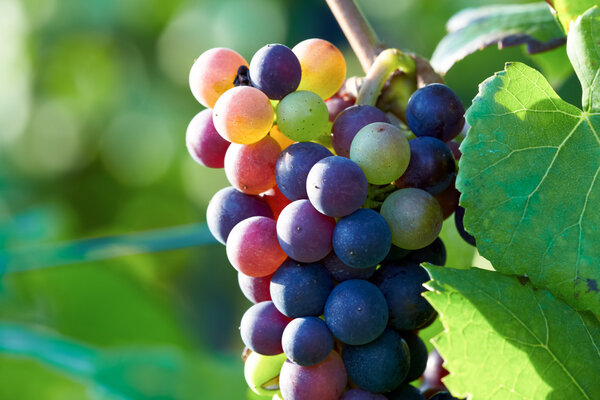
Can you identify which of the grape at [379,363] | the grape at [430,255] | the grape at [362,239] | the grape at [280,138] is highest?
the grape at [280,138]

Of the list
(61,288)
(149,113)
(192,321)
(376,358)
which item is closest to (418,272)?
(376,358)

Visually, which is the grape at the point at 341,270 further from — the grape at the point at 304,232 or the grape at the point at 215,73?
the grape at the point at 215,73

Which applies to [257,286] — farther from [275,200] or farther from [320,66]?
[320,66]

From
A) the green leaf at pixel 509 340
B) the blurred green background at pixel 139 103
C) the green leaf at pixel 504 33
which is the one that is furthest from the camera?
the blurred green background at pixel 139 103

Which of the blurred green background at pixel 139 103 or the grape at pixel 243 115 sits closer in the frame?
the grape at pixel 243 115

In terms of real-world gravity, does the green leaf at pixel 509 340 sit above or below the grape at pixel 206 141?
below

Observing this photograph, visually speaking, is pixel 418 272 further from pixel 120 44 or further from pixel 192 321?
pixel 120 44

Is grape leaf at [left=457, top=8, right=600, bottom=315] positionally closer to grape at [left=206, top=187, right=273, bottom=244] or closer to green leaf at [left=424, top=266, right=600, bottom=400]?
green leaf at [left=424, top=266, right=600, bottom=400]

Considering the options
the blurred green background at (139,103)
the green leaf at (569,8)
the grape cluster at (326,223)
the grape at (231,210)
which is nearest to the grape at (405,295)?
the grape cluster at (326,223)
